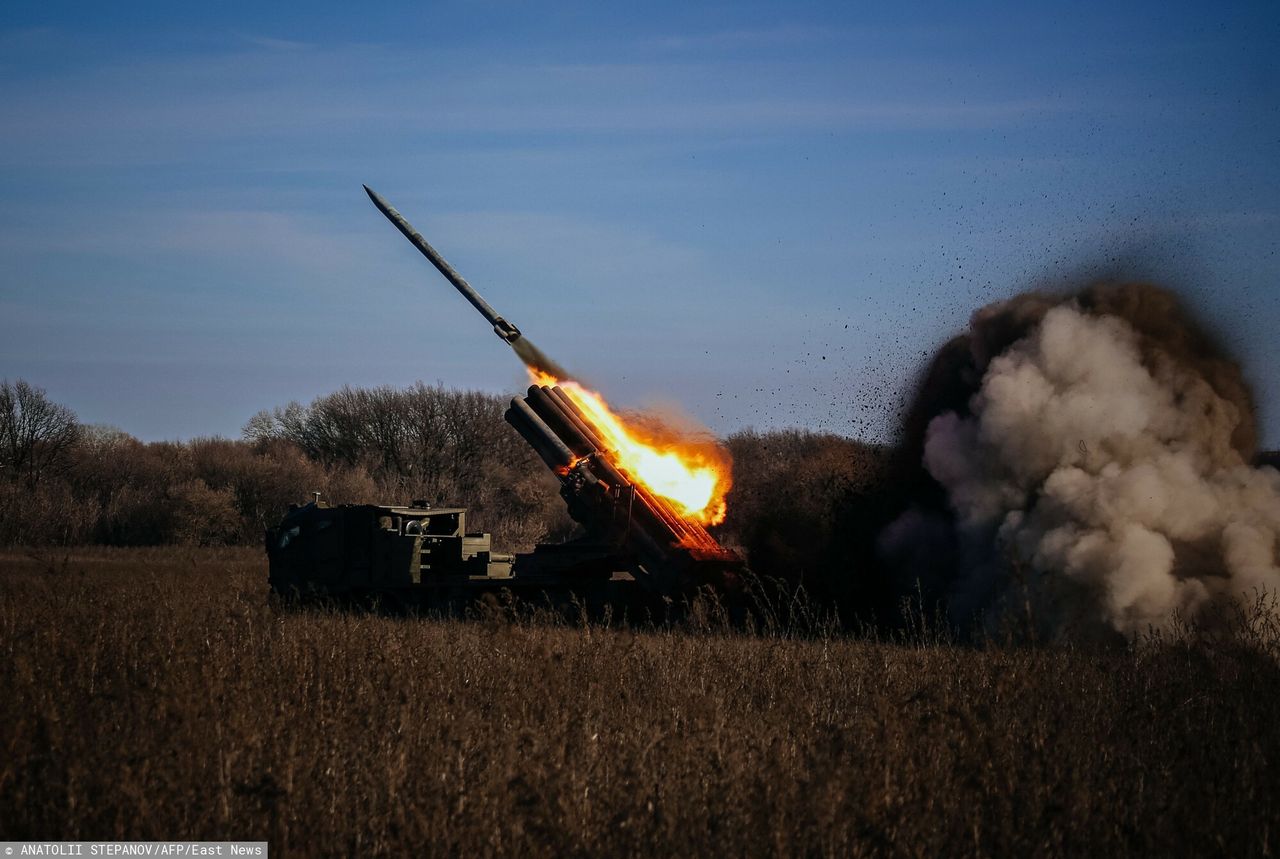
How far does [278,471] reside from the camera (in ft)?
168

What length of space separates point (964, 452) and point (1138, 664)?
23.6 feet

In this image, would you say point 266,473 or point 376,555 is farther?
point 266,473

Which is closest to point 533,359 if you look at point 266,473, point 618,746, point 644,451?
point 644,451

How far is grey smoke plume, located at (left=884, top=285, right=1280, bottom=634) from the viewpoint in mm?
16359

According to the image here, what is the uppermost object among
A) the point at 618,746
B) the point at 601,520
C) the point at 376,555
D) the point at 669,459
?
the point at 669,459

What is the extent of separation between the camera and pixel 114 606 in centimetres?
1385

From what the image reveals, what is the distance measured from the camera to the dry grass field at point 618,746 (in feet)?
22.9

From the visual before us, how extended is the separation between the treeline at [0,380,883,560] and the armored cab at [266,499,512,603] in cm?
1006

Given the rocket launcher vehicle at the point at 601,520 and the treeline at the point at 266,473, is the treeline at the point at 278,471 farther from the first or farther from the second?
the rocket launcher vehicle at the point at 601,520

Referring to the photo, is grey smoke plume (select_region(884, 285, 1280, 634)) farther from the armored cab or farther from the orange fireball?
the armored cab

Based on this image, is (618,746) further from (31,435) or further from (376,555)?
(31,435)

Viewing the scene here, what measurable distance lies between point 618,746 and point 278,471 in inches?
1779

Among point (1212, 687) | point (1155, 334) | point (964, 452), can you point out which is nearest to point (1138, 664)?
point (1212, 687)

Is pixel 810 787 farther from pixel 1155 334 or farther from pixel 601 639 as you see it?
pixel 1155 334
